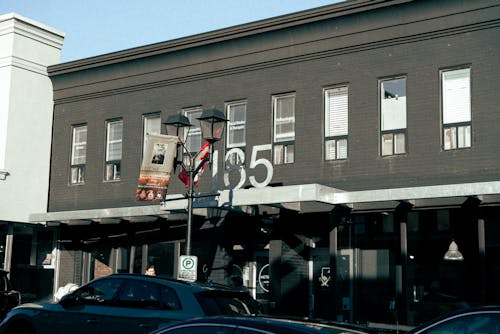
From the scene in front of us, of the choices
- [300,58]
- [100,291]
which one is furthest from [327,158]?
[100,291]

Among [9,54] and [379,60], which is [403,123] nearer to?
[379,60]

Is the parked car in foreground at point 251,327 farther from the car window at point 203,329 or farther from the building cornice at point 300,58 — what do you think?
the building cornice at point 300,58

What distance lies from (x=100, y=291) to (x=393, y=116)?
30.0ft

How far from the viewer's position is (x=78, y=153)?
2425 cm

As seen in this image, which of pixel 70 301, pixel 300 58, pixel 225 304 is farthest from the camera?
pixel 300 58

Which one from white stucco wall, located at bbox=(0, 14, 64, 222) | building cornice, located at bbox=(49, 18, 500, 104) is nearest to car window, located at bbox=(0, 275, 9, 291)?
white stucco wall, located at bbox=(0, 14, 64, 222)

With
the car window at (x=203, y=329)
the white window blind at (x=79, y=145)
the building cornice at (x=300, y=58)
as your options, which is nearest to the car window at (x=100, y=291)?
the car window at (x=203, y=329)

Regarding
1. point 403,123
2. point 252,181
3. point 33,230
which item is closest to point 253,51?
point 252,181

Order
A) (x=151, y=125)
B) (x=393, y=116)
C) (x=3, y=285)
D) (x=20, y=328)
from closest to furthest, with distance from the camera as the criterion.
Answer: (x=20, y=328) → (x=3, y=285) → (x=393, y=116) → (x=151, y=125)

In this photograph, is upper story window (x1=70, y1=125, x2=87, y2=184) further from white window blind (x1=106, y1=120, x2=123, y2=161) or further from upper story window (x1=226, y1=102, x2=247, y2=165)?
upper story window (x1=226, y1=102, x2=247, y2=165)

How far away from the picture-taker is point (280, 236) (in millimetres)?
19359

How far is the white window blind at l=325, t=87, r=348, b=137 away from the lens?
61.6 feet

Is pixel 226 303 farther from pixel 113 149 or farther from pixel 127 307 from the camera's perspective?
pixel 113 149

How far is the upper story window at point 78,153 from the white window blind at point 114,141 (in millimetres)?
1056
